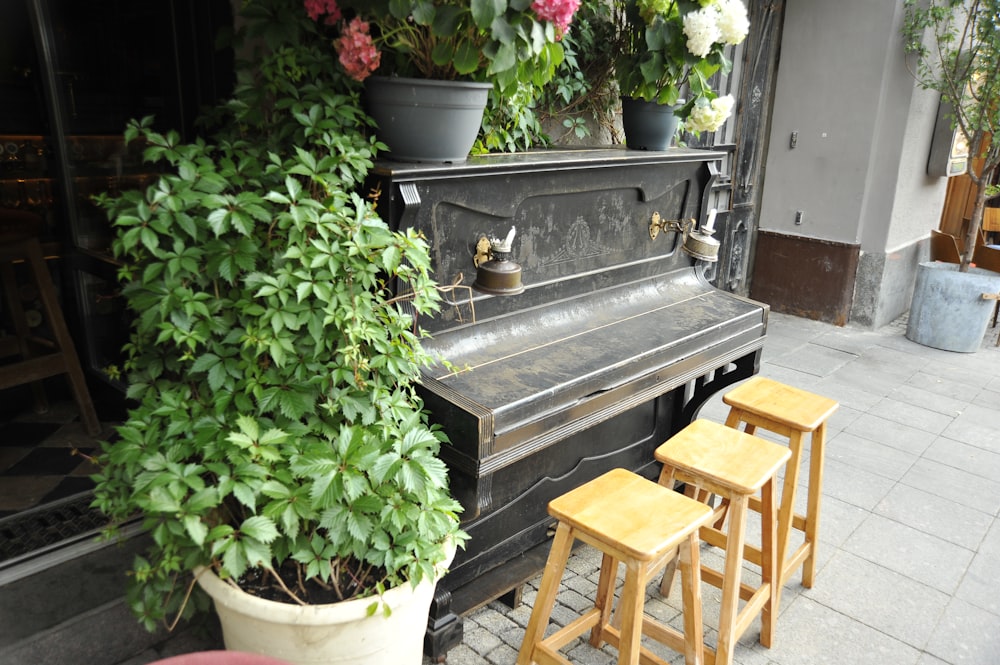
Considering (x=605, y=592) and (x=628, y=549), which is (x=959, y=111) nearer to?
(x=605, y=592)

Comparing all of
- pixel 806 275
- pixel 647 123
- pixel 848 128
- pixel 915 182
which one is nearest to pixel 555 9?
pixel 647 123

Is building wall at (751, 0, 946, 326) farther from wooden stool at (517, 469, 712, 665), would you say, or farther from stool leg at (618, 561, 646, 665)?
stool leg at (618, 561, 646, 665)

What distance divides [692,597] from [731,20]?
6.54 ft

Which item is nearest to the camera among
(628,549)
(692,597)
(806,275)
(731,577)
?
(628,549)

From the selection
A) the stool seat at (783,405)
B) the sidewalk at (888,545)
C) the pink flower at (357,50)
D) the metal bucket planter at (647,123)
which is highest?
the pink flower at (357,50)

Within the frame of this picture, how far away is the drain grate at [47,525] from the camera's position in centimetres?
239

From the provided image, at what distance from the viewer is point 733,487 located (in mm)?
2232

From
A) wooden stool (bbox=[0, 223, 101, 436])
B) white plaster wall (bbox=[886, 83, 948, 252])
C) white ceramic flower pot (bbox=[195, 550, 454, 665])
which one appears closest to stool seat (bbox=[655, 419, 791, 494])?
white ceramic flower pot (bbox=[195, 550, 454, 665])

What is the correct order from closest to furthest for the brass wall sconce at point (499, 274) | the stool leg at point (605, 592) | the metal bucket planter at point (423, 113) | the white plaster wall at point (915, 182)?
1. the metal bucket planter at point (423, 113)
2. the brass wall sconce at point (499, 274)
3. the stool leg at point (605, 592)
4. the white plaster wall at point (915, 182)

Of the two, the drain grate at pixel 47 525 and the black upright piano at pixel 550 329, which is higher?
the black upright piano at pixel 550 329

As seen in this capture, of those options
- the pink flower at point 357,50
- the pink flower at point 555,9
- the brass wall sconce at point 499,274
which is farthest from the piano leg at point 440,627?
the pink flower at point 555,9

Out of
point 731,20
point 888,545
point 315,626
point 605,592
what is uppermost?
point 731,20

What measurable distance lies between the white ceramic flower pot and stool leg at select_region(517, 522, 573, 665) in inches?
15.8

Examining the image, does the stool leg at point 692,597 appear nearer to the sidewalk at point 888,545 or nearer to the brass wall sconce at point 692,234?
the sidewalk at point 888,545
